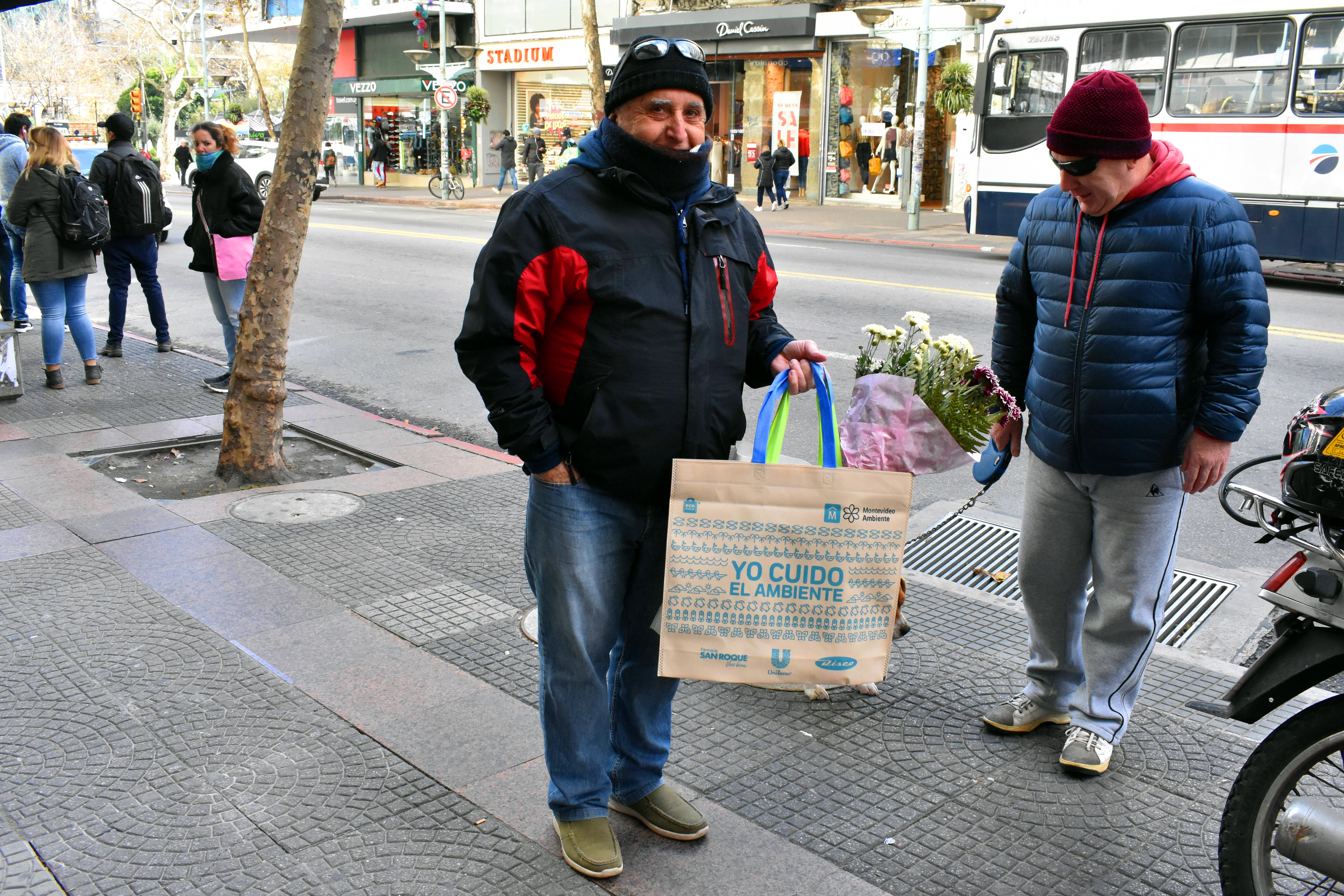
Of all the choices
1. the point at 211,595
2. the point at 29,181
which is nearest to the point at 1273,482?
the point at 211,595

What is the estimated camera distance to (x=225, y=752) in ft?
11.2

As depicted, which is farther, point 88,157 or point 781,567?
point 88,157

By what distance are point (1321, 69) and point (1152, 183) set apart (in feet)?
42.1

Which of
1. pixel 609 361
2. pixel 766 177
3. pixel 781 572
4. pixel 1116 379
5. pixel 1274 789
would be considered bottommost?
pixel 1274 789

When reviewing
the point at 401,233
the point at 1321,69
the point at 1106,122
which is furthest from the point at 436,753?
the point at 401,233

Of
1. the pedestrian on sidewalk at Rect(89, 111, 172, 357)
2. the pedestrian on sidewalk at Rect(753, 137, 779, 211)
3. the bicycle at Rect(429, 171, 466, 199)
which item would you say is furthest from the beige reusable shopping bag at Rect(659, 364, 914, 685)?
the bicycle at Rect(429, 171, 466, 199)

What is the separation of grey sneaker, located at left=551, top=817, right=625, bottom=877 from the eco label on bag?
1.73 ft

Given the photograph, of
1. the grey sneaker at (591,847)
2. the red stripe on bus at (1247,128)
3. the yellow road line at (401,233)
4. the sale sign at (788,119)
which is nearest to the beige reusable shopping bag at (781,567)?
the grey sneaker at (591,847)

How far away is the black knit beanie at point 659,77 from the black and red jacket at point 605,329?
0.19 meters

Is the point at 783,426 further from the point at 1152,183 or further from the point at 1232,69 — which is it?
the point at 1232,69

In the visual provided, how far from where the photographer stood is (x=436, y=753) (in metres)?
3.43

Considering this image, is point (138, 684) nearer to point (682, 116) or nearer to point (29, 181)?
point (682, 116)

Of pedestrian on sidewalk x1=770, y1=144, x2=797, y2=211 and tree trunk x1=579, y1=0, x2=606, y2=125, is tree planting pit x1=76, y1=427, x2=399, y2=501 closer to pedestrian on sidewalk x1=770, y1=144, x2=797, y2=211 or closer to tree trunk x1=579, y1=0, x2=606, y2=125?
tree trunk x1=579, y1=0, x2=606, y2=125

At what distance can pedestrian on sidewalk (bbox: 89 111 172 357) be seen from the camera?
9.23 m
